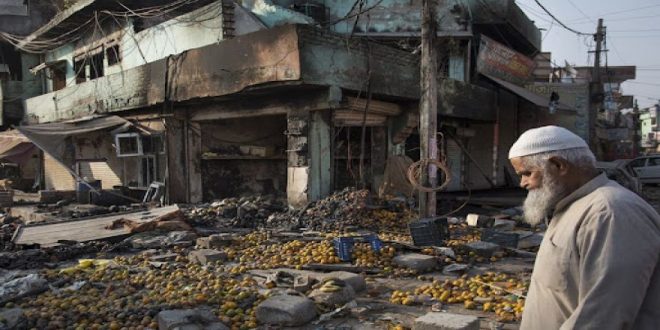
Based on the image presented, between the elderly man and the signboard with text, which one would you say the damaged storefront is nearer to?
the signboard with text

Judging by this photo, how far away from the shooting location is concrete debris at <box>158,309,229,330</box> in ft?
13.8

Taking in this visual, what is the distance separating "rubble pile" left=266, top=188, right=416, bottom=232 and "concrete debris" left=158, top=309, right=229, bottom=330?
5326mm

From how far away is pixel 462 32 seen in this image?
16.0 metres

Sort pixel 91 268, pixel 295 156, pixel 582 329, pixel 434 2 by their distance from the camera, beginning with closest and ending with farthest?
pixel 582 329
pixel 91 268
pixel 434 2
pixel 295 156

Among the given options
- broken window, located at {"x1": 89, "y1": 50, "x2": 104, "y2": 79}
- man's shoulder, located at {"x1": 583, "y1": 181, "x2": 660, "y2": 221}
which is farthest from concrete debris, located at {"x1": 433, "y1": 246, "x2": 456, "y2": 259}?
broken window, located at {"x1": 89, "y1": 50, "x2": 104, "y2": 79}

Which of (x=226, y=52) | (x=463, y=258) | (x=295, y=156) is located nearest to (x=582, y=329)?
(x=463, y=258)

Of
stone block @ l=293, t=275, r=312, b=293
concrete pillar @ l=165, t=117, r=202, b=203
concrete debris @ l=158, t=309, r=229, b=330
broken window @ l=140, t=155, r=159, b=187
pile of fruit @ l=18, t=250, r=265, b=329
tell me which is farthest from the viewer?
broken window @ l=140, t=155, r=159, b=187

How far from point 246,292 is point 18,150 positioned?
46.4 feet

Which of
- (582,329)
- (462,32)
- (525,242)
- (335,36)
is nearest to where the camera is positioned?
(582,329)

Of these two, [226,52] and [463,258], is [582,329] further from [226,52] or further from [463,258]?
[226,52]

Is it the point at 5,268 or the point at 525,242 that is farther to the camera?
the point at 525,242

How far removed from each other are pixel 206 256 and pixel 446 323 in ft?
13.8

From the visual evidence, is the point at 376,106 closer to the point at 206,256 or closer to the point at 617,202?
the point at 206,256

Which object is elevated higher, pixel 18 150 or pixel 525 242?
pixel 18 150
